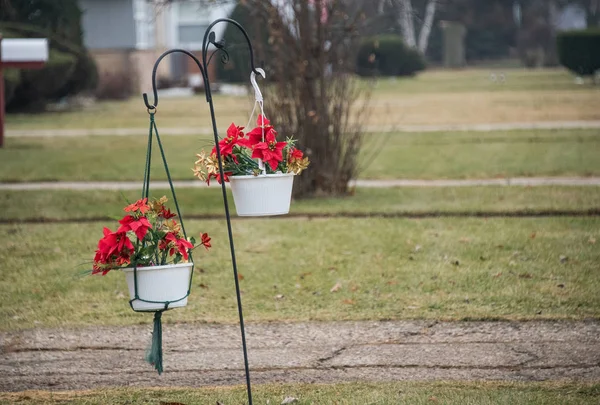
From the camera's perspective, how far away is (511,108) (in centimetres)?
2431

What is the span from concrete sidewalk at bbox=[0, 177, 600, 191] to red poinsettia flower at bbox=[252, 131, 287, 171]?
23.3ft

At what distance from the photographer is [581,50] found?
37.6 meters

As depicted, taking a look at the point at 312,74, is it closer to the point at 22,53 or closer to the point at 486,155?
the point at 486,155

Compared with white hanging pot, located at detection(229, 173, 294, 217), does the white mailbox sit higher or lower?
lower

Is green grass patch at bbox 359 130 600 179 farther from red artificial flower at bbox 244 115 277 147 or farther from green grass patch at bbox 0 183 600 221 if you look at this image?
red artificial flower at bbox 244 115 277 147

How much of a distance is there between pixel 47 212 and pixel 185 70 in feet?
131

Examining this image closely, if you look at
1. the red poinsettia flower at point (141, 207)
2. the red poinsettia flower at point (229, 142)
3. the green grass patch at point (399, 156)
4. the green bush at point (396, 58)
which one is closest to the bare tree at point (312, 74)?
the green grass patch at point (399, 156)

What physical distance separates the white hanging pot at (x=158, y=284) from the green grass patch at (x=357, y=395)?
59cm

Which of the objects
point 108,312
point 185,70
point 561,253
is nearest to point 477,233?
point 561,253

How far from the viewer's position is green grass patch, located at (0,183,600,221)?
10.2m

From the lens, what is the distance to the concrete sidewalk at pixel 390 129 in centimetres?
1895

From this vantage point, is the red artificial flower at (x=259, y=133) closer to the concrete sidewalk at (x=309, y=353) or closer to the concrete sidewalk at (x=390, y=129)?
the concrete sidewalk at (x=309, y=353)

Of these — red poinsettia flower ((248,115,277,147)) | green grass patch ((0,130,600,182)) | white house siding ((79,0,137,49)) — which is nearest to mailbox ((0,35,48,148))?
green grass patch ((0,130,600,182))

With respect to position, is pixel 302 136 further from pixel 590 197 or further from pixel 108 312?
pixel 108 312
